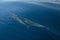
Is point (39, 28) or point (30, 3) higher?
point (30, 3)

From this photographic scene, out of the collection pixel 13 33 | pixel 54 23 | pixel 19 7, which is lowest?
pixel 13 33

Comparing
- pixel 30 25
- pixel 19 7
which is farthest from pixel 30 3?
pixel 30 25

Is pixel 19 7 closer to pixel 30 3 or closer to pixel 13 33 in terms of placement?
pixel 30 3

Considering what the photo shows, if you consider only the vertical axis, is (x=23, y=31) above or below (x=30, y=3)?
below

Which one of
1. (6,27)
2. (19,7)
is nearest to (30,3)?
(19,7)

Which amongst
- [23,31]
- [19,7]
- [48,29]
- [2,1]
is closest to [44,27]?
[48,29]

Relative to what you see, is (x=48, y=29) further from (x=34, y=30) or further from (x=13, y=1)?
(x=13, y=1)
